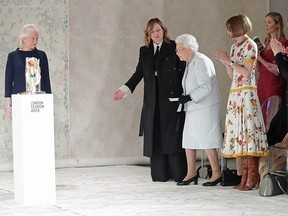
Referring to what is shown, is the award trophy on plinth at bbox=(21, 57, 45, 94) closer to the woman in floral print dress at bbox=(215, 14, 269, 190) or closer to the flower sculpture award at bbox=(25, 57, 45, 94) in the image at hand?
the flower sculpture award at bbox=(25, 57, 45, 94)

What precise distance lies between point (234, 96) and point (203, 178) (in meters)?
1.41

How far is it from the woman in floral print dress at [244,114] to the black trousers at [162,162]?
905 mm

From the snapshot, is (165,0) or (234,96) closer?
(234,96)

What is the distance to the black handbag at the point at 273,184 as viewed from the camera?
25.6 feet

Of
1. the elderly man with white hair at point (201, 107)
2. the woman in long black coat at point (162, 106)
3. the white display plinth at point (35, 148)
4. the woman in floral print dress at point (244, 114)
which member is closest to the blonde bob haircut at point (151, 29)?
the woman in long black coat at point (162, 106)

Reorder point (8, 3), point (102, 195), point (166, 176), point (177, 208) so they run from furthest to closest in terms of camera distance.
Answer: point (8, 3) → point (166, 176) → point (102, 195) → point (177, 208)

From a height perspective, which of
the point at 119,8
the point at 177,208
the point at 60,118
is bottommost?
the point at 177,208

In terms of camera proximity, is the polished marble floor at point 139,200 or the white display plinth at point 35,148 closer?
the polished marble floor at point 139,200

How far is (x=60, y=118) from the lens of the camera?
10.9m

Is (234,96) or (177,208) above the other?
(234,96)

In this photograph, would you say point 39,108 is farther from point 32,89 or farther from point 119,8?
point 119,8

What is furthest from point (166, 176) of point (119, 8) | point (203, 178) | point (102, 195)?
point (119, 8)

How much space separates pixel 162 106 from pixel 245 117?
124 cm

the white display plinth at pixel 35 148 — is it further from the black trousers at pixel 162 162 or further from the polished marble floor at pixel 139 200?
the black trousers at pixel 162 162
